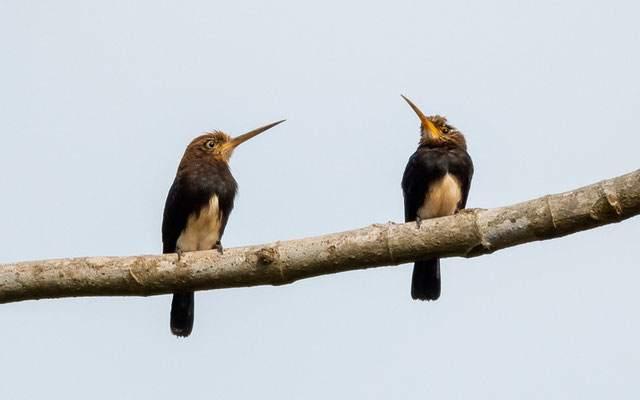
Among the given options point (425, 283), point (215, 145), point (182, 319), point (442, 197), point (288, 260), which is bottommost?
point (288, 260)

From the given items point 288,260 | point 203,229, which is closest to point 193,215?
point 203,229

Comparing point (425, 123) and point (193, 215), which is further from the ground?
point (425, 123)

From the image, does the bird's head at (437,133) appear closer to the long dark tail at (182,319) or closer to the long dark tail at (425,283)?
the long dark tail at (425,283)

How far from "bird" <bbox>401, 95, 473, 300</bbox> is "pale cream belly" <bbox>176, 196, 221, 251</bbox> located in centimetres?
172

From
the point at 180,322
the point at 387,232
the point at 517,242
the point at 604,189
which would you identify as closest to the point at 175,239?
the point at 180,322

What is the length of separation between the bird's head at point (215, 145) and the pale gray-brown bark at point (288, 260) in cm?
266

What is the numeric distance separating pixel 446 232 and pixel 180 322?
299cm

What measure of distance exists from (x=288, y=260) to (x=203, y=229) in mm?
2284

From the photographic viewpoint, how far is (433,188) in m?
7.07

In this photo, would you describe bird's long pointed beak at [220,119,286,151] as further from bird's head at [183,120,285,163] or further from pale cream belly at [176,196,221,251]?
pale cream belly at [176,196,221,251]

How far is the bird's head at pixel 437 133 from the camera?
7469 mm

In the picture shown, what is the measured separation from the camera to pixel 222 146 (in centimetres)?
736

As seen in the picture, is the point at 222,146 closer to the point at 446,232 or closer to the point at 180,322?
the point at 180,322

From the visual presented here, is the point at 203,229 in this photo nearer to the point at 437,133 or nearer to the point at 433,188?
the point at 433,188
